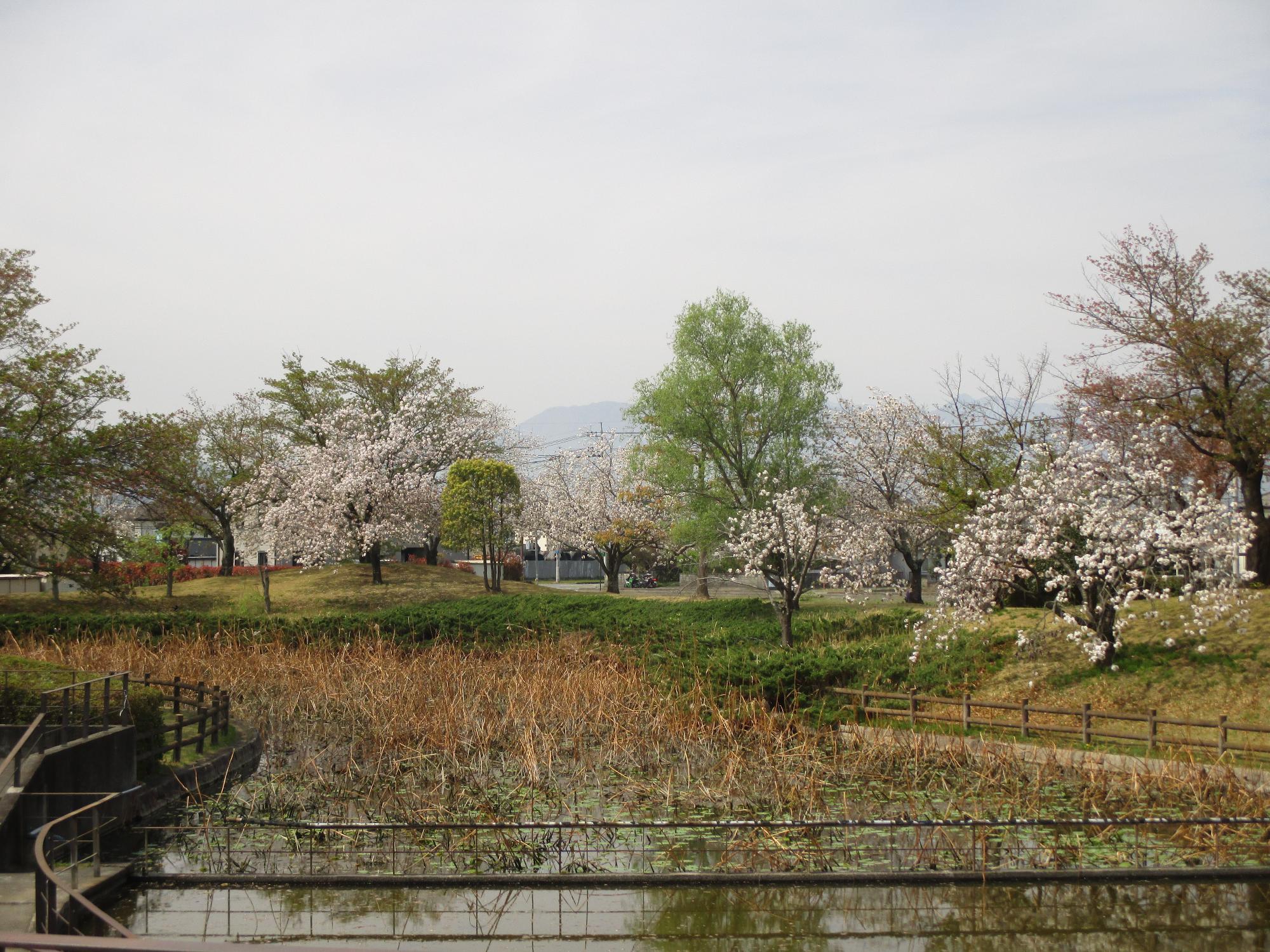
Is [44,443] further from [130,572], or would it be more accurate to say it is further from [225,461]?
[225,461]

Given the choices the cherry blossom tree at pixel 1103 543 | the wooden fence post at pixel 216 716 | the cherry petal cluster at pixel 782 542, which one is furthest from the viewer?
the cherry petal cluster at pixel 782 542

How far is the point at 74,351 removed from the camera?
2469 centimetres

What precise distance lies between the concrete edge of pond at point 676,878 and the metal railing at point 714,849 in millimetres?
27

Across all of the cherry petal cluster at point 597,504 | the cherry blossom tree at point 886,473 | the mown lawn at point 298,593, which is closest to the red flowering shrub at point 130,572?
the mown lawn at point 298,593

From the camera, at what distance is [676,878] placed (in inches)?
368

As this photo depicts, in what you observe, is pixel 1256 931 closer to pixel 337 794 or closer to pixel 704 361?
pixel 337 794

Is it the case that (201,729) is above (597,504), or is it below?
below

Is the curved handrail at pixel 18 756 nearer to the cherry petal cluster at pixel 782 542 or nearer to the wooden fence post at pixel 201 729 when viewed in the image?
the wooden fence post at pixel 201 729

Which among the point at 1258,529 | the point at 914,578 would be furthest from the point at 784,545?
the point at 914,578

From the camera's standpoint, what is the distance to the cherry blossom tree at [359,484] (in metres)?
35.2

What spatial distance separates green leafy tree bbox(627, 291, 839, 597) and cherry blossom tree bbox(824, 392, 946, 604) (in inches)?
56.4

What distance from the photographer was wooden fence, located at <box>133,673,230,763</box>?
12.8 meters

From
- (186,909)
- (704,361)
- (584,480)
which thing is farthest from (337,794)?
(584,480)

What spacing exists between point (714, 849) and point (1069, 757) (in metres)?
5.40
